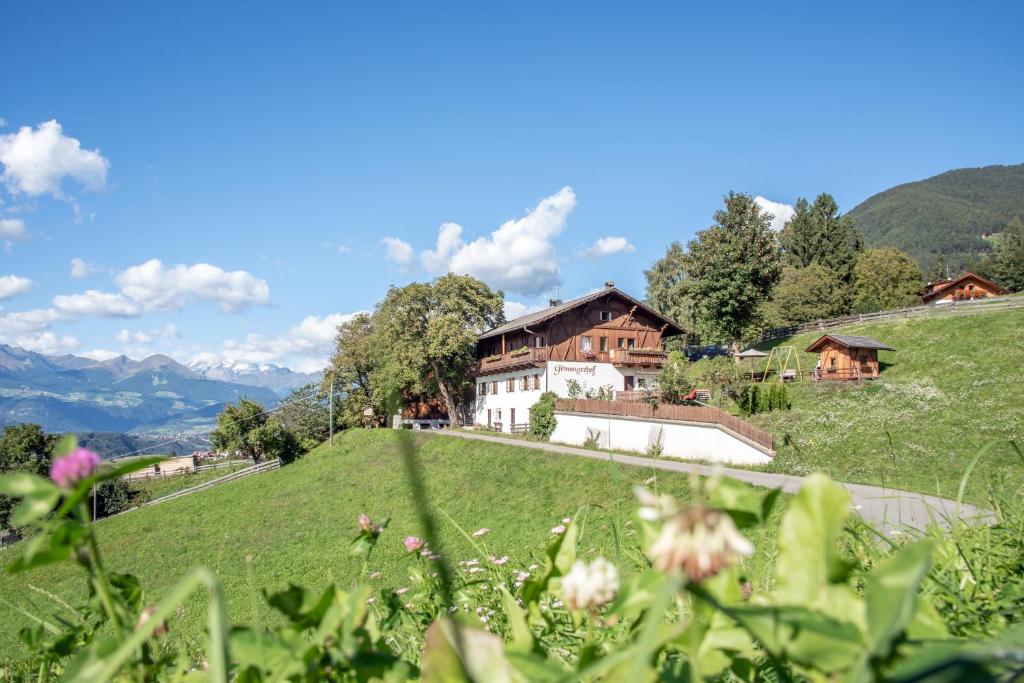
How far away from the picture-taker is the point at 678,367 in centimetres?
2633

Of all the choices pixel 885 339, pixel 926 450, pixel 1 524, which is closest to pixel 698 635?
pixel 926 450

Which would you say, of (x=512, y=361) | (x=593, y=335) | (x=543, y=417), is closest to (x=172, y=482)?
(x=512, y=361)

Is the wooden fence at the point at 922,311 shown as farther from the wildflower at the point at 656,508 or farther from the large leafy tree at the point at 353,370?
the wildflower at the point at 656,508

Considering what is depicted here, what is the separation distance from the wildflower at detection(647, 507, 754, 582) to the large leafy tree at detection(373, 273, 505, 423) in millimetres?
36564

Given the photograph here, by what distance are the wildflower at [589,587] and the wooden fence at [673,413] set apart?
19.8 m

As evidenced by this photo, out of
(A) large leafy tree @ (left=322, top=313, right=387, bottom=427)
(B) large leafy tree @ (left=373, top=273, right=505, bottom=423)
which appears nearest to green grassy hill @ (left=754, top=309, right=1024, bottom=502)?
(B) large leafy tree @ (left=373, top=273, right=505, bottom=423)

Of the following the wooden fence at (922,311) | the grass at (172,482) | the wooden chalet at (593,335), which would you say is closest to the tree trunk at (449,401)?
the wooden chalet at (593,335)

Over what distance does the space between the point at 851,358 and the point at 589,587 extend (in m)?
29.6

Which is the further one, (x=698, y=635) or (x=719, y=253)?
(x=719, y=253)

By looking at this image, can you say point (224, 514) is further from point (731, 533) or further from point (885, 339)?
point (885, 339)

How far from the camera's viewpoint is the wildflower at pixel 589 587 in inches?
23.2

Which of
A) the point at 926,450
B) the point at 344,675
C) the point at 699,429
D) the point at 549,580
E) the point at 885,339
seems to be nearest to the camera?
the point at 344,675

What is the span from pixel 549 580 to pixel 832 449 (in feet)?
64.0

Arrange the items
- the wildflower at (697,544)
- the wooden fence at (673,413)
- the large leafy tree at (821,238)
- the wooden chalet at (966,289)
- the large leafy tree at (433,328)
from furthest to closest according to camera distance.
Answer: the large leafy tree at (821,238) → the wooden chalet at (966,289) → the large leafy tree at (433,328) → the wooden fence at (673,413) → the wildflower at (697,544)
